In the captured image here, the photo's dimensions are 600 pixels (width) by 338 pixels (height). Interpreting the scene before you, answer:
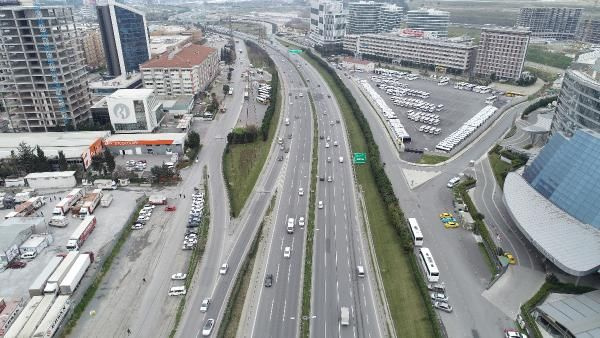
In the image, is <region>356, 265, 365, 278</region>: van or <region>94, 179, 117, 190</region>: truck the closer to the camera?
<region>356, 265, 365, 278</region>: van

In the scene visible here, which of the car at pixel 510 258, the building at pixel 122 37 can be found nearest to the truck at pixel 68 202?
the car at pixel 510 258

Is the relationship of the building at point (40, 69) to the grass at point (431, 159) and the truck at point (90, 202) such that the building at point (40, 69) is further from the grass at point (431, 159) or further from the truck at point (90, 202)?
the grass at point (431, 159)

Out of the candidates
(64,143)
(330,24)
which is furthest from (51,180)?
(330,24)

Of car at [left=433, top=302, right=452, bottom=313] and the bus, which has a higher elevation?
the bus

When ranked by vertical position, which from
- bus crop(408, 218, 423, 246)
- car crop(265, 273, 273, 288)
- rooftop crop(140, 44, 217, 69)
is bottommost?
car crop(265, 273, 273, 288)

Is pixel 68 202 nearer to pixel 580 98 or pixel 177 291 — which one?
pixel 177 291

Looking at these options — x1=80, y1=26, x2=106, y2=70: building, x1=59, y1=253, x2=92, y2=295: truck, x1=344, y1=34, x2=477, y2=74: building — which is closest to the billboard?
x1=59, y1=253, x2=92, y2=295: truck

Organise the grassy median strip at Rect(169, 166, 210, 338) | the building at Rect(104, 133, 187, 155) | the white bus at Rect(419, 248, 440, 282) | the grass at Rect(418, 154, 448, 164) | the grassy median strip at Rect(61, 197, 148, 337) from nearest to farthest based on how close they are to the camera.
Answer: the grassy median strip at Rect(61, 197, 148, 337), the grassy median strip at Rect(169, 166, 210, 338), the white bus at Rect(419, 248, 440, 282), the grass at Rect(418, 154, 448, 164), the building at Rect(104, 133, 187, 155)

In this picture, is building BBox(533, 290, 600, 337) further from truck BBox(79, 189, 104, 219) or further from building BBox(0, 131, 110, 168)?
building BBox(0, 131, 110, 168)
